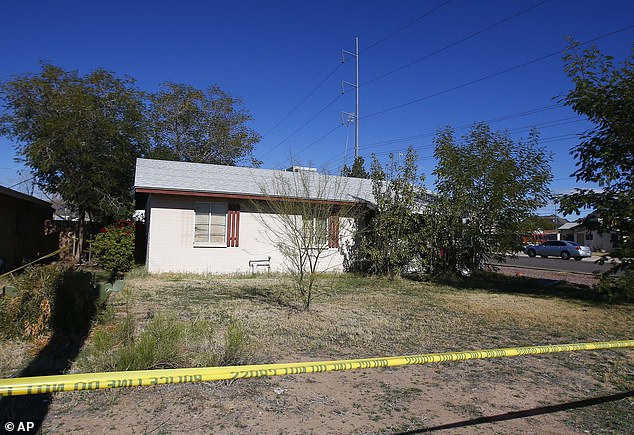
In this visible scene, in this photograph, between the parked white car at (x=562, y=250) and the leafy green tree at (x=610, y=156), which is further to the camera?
the parked white car at (x=562, y=250)

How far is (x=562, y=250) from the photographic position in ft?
111

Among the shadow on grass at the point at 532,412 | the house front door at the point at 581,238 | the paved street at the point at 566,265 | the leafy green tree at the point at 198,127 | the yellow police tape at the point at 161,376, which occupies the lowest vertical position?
the shadow on grass at the point at 532,412

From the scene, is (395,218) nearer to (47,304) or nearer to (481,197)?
(481,197)

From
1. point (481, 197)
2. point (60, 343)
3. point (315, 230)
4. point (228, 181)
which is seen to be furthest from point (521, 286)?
point (60, 343)

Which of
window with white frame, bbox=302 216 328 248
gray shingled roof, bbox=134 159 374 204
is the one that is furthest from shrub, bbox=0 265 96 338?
gray shingled roof, bbox=134 159 374 204

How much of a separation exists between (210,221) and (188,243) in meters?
1.01

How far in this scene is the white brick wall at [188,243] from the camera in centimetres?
1373

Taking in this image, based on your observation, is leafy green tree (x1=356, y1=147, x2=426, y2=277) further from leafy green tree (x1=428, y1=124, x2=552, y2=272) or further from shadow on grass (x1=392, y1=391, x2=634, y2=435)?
shadow on grass (x1=392, y1=391, x2=634, y2=435)

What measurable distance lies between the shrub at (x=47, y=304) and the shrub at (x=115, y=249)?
26.6 feet

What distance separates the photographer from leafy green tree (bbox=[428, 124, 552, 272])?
1420 cm

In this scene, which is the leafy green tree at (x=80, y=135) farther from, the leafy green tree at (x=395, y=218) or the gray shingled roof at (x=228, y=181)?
the leafy green tree at (x=395, y=218)

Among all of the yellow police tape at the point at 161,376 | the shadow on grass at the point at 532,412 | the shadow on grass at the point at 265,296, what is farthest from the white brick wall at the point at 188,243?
the yellow police tape at the point at 161,376

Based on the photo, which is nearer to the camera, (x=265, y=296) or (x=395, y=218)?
(x=265, y=296)

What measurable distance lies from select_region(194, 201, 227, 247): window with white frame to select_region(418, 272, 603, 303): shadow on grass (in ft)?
24.1
